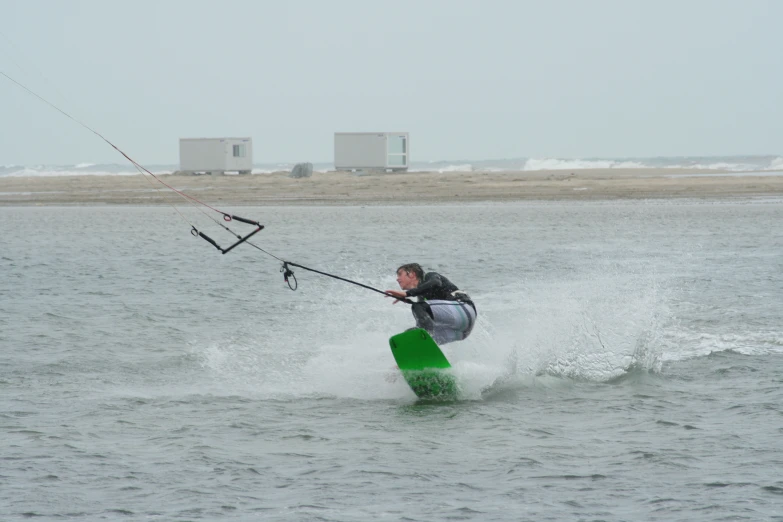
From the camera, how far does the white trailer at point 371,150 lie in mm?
70312

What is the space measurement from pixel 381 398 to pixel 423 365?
80 cm

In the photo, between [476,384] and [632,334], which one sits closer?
[476,384]

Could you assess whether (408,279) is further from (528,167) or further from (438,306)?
(528,167)

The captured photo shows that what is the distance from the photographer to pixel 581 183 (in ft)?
199

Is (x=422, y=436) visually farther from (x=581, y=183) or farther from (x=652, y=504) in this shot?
(x=581, y=183)

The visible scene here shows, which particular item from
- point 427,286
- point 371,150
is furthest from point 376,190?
point 427,286

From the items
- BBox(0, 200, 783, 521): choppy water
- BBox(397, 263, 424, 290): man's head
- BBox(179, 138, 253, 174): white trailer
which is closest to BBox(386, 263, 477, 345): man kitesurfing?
BBox(397, 263, 424, 290): man's head

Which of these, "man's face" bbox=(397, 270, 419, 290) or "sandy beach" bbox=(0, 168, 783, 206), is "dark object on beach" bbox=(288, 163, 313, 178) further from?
"man's face" bbox=(397, 270, 419, 290)

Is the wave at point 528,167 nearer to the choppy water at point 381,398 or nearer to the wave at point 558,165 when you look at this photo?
the wave at point 558,165

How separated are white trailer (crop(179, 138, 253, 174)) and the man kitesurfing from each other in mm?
57587

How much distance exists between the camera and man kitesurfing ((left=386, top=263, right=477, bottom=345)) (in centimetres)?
1245

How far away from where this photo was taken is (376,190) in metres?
57.4

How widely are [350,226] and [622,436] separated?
Result: 29.3 metres

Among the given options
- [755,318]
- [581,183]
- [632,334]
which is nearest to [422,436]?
[632,334]
